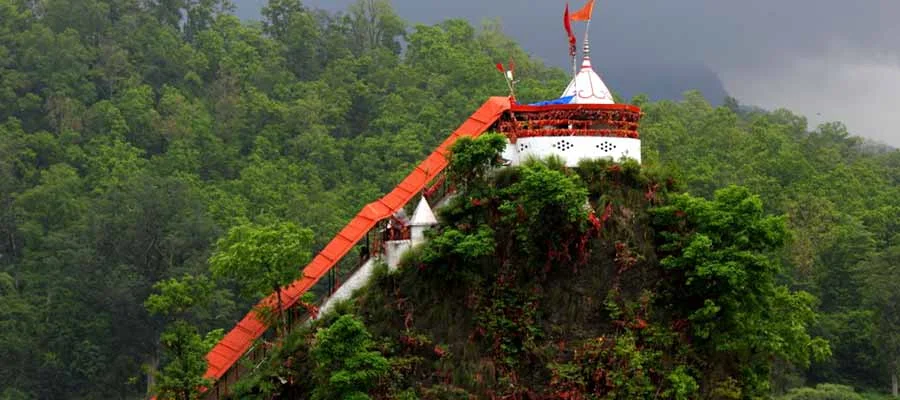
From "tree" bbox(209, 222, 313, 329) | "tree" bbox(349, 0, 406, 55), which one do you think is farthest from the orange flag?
"tree" bbox(349, 0, 406, 55)

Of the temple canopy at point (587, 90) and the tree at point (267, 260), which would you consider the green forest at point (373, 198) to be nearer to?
the tree at point (267, 260)

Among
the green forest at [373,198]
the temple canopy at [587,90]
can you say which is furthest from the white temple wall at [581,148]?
the temple canopy at [587,90]

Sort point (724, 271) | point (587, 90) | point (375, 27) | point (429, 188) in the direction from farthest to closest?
point (375, 27) < point (429, 188) < point (587, 90) < point (724, 271)

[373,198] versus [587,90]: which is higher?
[587,90]

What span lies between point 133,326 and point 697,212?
19.6 meters

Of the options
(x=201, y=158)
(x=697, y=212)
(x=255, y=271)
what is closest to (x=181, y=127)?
(x=201, y=158)

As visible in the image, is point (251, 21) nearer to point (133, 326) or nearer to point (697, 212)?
point (133, 326)

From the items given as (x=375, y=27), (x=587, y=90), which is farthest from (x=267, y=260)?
(x=375, y=27)

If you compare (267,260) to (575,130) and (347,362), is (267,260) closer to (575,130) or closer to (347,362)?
(347,362)

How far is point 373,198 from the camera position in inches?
1517

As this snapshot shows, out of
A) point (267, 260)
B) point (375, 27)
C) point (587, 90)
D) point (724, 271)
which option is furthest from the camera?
point (375, 27)

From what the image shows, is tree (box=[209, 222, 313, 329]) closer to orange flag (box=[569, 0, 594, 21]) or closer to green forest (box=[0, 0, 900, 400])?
green forest (box=[0, 0, 900, 400])

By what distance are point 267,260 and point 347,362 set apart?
2.54m

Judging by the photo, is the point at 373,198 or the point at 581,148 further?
the point at 373,198
